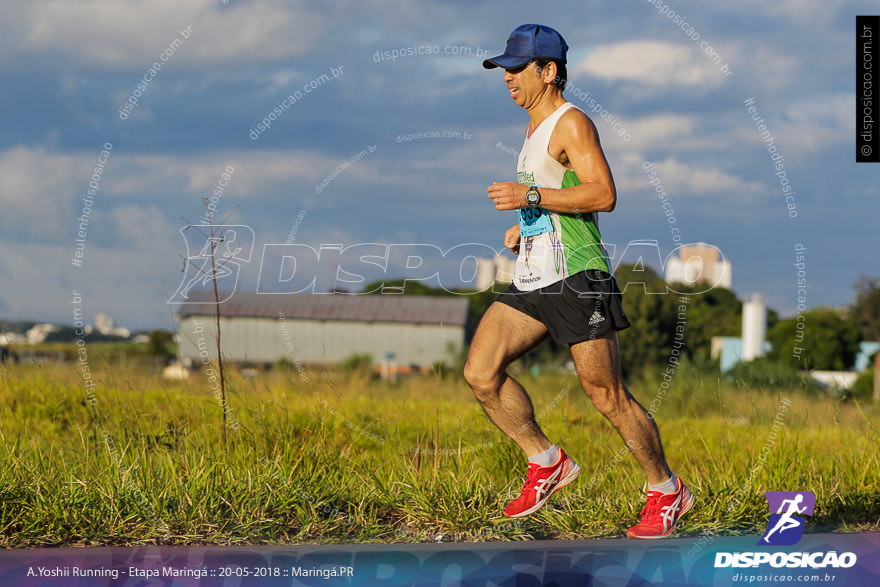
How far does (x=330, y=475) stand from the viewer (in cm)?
454

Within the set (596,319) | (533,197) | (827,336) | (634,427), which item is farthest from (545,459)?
(827,336)

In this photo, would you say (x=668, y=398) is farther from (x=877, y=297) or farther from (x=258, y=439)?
(x=877, y=297)

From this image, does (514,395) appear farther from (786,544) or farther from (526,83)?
(526,83)

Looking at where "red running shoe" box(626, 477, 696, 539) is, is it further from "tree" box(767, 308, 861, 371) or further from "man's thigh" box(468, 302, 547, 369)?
"tree" box(767, 308, 861, 371)

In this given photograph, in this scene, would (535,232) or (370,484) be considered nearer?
(535,232)

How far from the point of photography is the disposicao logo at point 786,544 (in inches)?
143

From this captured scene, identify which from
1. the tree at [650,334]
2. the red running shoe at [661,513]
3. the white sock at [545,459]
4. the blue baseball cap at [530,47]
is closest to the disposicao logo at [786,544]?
the red running shoe at [661,513]

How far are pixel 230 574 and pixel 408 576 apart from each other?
0.66m

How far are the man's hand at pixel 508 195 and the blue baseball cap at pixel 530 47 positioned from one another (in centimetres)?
63

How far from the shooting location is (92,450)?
487cm

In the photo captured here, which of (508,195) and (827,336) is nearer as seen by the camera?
(508,195)

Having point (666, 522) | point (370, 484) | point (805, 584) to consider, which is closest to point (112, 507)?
point (370, 484)

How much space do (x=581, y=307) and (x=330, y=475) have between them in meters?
1.59

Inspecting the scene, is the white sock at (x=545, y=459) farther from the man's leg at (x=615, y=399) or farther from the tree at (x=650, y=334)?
the tree at (x=650, y=334)
